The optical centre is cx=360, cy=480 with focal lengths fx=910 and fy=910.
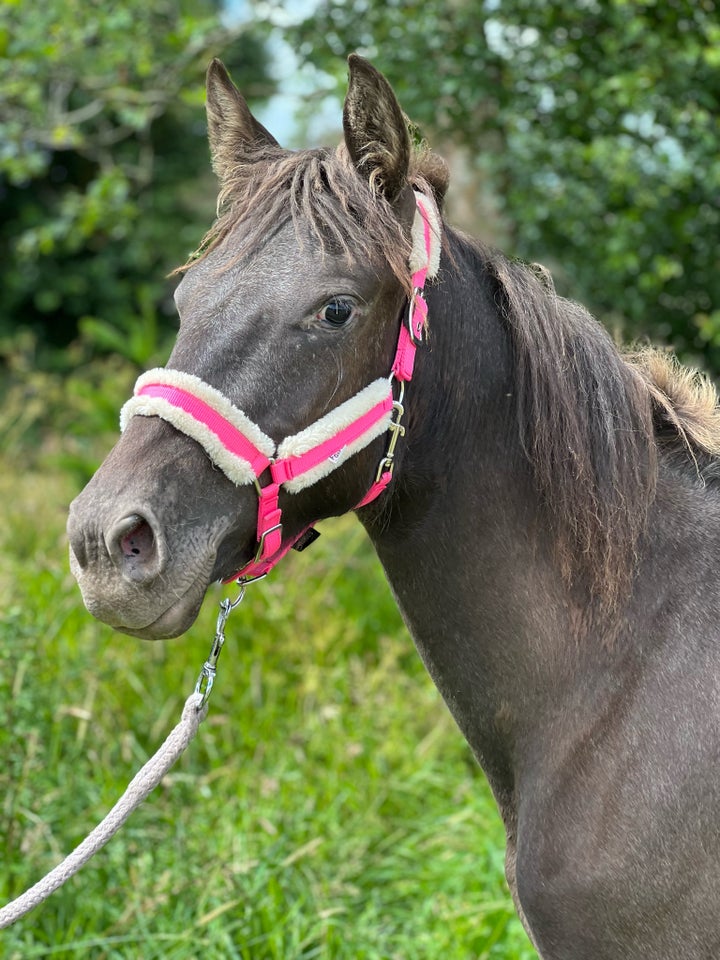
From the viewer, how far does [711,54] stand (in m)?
3.68

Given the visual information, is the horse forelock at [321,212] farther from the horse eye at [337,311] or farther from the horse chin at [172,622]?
the horse chin at [172,622]

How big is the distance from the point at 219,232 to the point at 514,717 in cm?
123

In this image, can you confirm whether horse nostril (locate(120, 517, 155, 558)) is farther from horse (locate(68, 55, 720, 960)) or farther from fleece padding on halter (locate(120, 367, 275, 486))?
fleece padding on halter (locate(120, 367, 275, 486))

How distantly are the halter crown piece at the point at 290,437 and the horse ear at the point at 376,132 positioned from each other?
0.10 metres

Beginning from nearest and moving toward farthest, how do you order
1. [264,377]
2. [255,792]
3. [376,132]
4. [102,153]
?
[264,377] < [376,132] < [255,792] < [102,153]

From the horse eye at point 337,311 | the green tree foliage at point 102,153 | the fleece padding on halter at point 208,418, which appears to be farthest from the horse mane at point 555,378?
the green tree foliage at point 102,153

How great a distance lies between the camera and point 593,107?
15.2ft

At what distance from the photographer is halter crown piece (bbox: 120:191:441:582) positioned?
169 cm

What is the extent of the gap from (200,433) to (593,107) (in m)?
3.77

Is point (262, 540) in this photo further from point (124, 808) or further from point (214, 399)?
point (124, 808)

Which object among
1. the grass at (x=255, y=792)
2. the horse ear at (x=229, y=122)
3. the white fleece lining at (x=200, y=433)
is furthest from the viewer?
the grass at (x=255, y=792)

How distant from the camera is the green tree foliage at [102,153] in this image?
17.6ft

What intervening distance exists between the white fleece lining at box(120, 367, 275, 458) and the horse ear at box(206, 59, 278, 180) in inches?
26.8

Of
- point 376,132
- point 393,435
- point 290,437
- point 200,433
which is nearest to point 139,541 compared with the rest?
point 200,433
